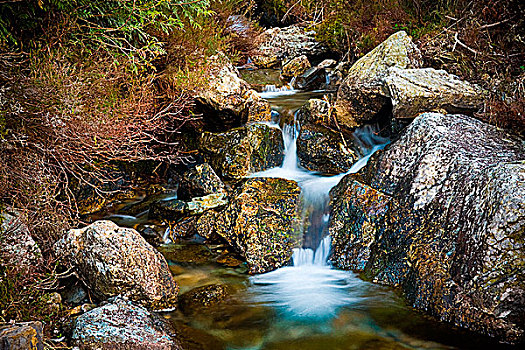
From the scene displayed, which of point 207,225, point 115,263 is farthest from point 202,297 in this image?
point 207,225

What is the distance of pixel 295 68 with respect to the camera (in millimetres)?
11477

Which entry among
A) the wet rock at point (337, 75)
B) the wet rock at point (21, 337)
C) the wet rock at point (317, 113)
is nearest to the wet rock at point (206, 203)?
the wet rock at point (317, 113)

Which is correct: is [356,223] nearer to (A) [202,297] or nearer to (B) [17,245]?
(A) [202,297]

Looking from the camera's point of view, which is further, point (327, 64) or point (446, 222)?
point (327, 64)

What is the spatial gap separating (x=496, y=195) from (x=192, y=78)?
5078 mm

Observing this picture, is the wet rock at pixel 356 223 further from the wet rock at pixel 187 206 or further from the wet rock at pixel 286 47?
the wet rock at pixel 286 47

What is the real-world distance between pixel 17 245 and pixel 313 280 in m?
3.24

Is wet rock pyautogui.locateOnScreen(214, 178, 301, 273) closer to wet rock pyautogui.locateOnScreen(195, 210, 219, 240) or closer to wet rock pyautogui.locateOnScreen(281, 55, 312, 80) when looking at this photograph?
wet rock pyautogui.locateOnScreen(195, 210, 219, 240)

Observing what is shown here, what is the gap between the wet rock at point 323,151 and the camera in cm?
736

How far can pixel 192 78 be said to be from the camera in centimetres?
749

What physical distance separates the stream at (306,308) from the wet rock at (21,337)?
1.84 meters

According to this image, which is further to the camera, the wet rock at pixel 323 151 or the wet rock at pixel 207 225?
the wet rock at pixel 323 151

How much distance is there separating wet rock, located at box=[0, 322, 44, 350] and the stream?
1841mm

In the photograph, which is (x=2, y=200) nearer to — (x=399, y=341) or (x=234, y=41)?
(x=399, y=341)
